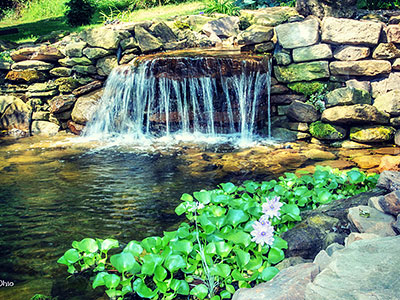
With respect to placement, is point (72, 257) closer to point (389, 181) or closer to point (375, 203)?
point (375, 203)

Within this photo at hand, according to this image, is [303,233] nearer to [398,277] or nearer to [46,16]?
[398,277]

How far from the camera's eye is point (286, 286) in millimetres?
1691

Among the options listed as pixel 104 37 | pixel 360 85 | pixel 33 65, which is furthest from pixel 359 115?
pixel 33 65

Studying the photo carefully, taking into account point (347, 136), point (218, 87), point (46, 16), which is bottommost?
point (347, 136)

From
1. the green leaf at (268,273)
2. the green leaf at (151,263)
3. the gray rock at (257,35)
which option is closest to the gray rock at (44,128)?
the gray rock at (257,35)

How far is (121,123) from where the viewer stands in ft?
24.8

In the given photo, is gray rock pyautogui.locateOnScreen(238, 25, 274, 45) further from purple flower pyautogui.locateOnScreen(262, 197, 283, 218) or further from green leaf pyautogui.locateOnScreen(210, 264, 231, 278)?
green leaf pyautogui.locateOnScreen(210, 264, 231, 278)

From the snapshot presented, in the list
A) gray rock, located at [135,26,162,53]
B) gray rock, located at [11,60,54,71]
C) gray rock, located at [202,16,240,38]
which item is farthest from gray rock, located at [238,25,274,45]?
gray rock, located at [11,60,54,71]

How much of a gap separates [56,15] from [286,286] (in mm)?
14645

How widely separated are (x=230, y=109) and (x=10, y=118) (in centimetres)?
518

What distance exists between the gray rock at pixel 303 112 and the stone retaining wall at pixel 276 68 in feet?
0.06

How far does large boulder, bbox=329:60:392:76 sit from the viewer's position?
6.55m

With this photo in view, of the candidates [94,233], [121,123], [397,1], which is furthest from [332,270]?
[397,1]

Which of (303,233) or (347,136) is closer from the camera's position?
(303,233)
